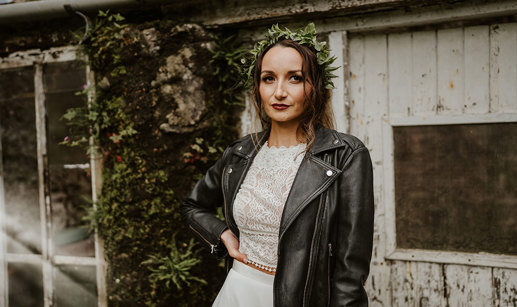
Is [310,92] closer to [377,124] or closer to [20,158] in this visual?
[377,124]

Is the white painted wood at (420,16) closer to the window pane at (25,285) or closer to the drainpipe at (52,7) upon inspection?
the drainpipe at (52,7)

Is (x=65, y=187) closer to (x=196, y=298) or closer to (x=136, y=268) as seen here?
(x=136, y=268)

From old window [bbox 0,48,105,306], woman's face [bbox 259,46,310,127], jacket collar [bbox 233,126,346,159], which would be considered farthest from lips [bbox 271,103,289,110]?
old window [bbox 0,48,105,306]

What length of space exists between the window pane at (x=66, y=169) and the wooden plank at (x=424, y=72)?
260cm

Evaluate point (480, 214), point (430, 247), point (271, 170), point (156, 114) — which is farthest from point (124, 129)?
point (480, 214)

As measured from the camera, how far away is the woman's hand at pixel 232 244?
189 cm

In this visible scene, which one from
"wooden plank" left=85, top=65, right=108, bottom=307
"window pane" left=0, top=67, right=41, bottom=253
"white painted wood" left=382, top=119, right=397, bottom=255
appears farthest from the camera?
"window pane" left=0, top=67, right=41, bottom=253

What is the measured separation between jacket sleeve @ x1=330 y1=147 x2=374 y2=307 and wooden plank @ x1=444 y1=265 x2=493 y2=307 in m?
1.27

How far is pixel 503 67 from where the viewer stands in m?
2.46

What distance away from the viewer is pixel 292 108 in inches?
70.9

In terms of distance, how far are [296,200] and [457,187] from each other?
147cm

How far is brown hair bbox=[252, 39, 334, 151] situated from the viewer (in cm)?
180

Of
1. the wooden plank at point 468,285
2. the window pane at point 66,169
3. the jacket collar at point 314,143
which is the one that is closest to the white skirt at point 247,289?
the jacket collar at point 314,143

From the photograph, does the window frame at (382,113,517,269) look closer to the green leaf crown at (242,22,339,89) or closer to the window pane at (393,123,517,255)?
the window pane at (393,123,517,255)
